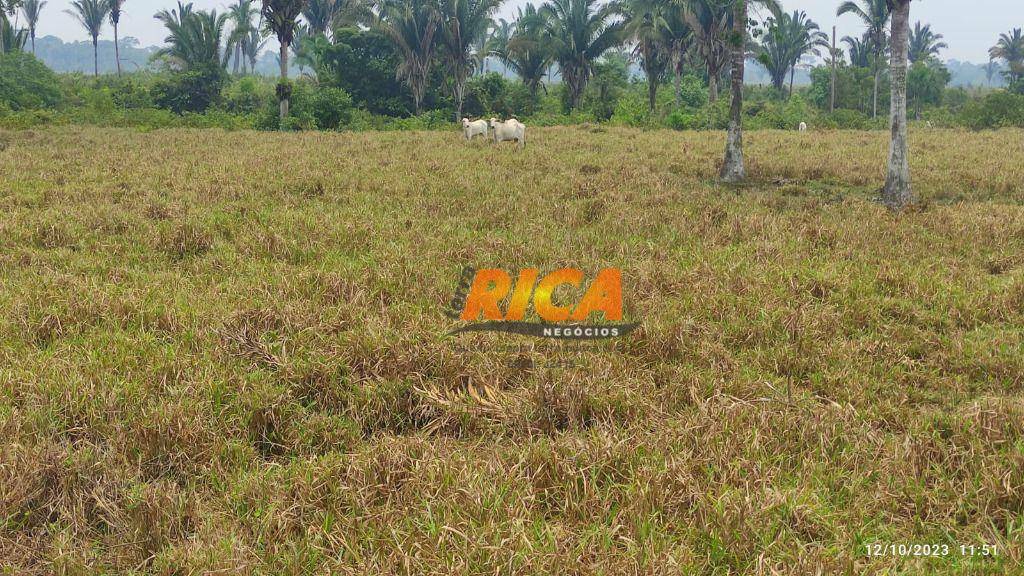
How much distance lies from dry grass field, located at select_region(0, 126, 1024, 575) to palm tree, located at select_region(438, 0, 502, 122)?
78.2 ft

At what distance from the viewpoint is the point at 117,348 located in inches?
171

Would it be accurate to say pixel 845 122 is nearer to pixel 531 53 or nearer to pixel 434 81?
pixel 531 53

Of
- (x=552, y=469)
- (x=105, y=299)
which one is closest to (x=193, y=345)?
(x=105, y=299)

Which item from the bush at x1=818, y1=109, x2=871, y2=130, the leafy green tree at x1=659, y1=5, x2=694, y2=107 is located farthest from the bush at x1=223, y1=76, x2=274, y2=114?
the bush at x1=818, y1=109, x2=871, y2=130

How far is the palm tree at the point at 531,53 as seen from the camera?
110ft

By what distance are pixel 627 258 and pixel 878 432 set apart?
3.47m

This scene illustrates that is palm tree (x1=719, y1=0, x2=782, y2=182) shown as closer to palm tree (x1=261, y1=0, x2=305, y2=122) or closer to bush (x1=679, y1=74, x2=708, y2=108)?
palm tree (x1=261, y1=0, x2=305, y2=122)

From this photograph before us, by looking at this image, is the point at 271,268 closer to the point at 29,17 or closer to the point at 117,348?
the point at 117,348

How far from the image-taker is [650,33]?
3048cm

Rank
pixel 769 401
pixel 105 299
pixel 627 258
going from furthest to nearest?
1. pixel 627 258
2. pixel 105 299
3. pixel 769 401

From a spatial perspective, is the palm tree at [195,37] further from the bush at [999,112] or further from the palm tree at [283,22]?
the bush at [999,112]

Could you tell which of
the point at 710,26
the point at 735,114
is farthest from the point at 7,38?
the point at 735,114

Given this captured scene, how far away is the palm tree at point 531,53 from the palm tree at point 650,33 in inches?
170
